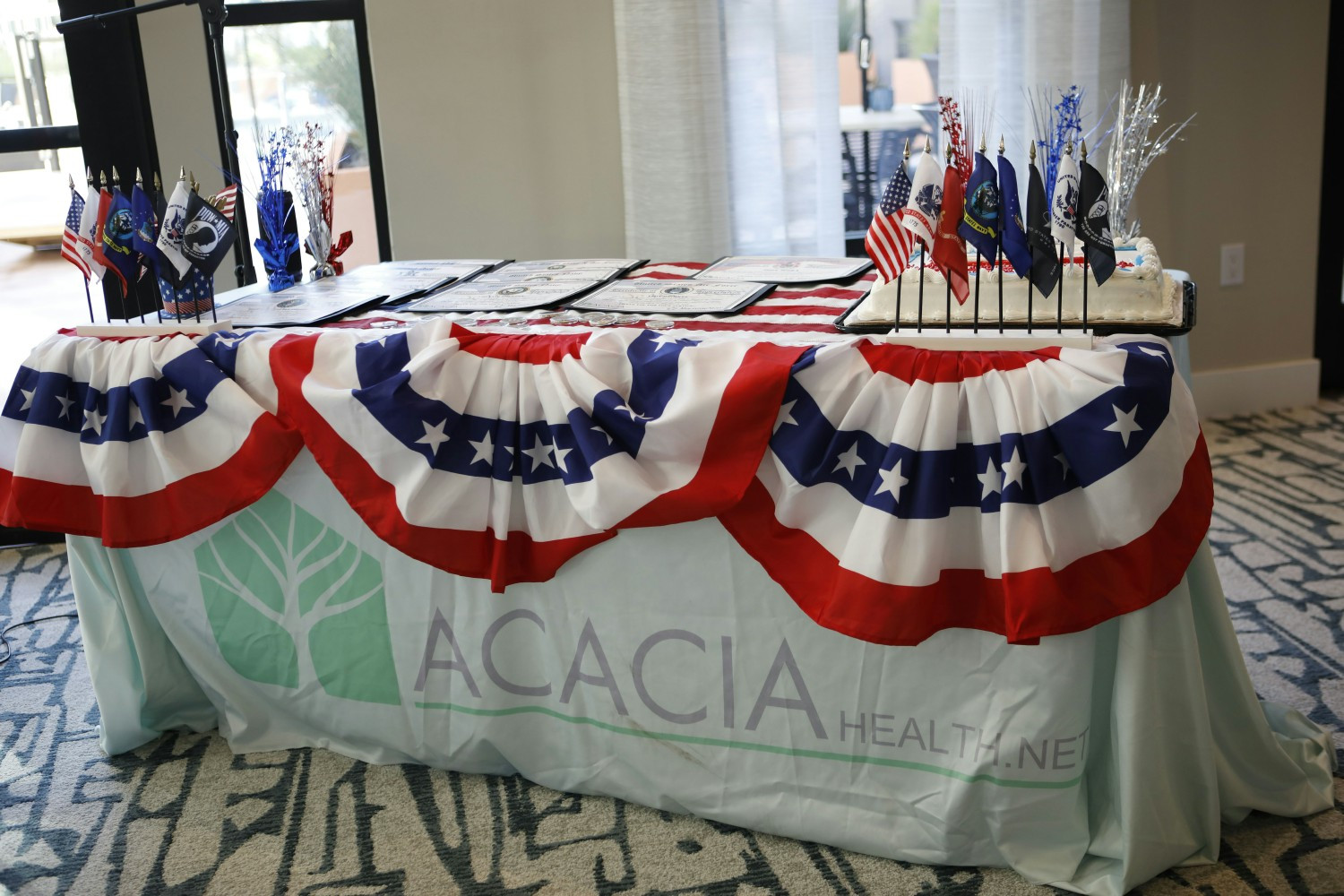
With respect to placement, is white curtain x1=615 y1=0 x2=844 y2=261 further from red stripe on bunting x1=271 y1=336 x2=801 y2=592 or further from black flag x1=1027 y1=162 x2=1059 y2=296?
black flag x1=1027 y1=162 x2=1059 y2=296

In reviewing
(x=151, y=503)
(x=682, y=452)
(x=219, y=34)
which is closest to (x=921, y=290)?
(x=682, y=452)

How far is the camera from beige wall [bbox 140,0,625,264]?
2.85m

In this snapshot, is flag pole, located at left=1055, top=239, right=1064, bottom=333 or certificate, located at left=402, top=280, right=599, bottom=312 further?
certificate, located at left=402, top=280, right=599, bottom=312

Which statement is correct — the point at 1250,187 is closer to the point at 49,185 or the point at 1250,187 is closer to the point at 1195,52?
the point at 1195,52

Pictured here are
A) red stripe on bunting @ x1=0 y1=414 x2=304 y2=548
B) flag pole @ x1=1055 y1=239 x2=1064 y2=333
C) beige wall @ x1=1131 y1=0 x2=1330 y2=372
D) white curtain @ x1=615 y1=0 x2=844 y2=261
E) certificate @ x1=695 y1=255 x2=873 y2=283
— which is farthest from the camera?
beige wall @ x1=1131 y1=0 x2=1330 y2=372

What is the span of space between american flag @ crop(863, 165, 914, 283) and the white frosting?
0.06 m

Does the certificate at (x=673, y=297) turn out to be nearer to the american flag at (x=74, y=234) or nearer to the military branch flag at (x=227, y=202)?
the military branch flag at (x=227, y=202)

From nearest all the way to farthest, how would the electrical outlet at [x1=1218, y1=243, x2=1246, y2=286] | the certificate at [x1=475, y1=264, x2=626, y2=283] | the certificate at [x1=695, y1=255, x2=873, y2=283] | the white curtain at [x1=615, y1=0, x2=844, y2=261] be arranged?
the certificate at [x1=695, y1=255, x2=873, y2=283], the certificate at [x1=475, y1=264, x2=626, y2=283], the white curtain at [x1=615, y1=0, x2=844, y2=261], the electrical outlet at [x1=1218, y1=243, x2=1246, y2=286]

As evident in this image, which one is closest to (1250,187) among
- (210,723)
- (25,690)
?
(210,723)

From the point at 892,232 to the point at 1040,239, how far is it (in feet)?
0.57

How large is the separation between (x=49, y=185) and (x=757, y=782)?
230cm

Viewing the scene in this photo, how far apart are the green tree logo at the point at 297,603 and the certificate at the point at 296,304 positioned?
32 centimetres

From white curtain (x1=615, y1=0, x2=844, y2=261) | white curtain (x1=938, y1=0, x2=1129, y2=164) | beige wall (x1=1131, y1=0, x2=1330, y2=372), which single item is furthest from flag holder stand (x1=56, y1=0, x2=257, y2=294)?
beige wall (x1=1131, y1=0, x2=1330, y2=372)

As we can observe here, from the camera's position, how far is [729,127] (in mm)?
2893
